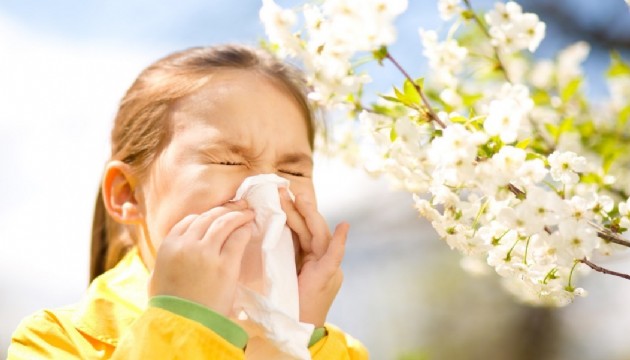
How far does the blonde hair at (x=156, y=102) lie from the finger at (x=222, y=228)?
267 mm

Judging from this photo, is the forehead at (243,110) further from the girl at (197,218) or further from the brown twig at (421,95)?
the brown twig at (421,95)

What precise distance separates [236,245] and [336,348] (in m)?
0.31

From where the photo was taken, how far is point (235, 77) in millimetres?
1308

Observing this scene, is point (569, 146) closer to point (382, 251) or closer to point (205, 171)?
point (205, 171)

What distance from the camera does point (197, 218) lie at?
3.56ft

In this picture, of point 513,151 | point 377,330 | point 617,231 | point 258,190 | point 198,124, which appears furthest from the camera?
point 377,330

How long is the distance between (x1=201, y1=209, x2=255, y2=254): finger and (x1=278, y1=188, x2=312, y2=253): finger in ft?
0.29

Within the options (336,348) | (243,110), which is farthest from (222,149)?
(336,348)

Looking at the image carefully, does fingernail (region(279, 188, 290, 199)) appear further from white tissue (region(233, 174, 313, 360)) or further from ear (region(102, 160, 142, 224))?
ear (region(102, 160, 142, 224))

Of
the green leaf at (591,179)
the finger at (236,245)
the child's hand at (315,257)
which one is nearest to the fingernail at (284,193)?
the child's hand at (315,257)

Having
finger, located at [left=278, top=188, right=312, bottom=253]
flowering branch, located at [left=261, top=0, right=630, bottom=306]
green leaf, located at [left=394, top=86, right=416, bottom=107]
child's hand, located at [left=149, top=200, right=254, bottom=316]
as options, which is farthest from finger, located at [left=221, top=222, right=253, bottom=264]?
green leaf, located at [left=394, top=86, right=416, bottom=107]

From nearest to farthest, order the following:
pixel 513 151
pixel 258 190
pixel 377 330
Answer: pixel 513 151
pixel 258 190
pixel 377 330

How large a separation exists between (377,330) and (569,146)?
3742 mm

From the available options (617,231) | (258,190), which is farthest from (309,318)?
(617,231)
